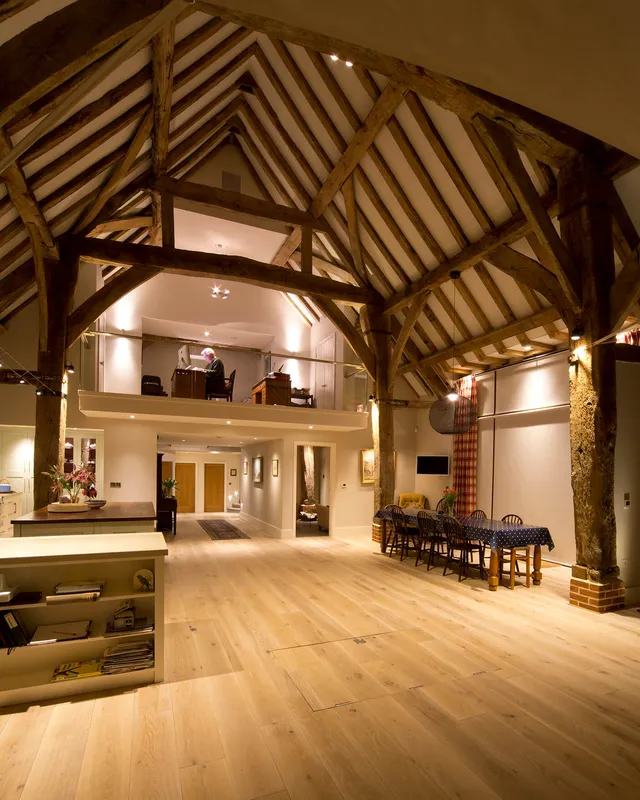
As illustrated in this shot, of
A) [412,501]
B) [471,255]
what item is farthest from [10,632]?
[412,501]

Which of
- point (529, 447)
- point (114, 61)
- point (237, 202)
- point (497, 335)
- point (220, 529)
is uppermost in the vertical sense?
point (237, 202)

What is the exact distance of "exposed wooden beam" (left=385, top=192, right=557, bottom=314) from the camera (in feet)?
20.2

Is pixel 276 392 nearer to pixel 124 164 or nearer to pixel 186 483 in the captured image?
pixel 124 164

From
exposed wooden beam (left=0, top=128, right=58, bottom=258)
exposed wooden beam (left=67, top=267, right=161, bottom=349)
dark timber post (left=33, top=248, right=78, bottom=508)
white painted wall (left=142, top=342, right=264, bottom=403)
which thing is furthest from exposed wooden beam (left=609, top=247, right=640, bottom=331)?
white painted wall (left=142, top=342, right=264, bottom=403)

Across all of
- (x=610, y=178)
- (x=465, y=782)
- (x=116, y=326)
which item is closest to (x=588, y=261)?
(x=610, y=178)

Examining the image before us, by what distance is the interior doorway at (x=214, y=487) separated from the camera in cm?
1542

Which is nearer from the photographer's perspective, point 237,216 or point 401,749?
point 401,749

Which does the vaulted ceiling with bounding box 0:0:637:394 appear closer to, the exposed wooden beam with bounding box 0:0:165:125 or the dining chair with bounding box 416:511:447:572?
the exposed wooden beam with bounding box 0:0:165:125

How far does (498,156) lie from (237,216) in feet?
16.5

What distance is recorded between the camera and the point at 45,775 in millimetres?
2443

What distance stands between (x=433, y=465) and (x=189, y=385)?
579cm

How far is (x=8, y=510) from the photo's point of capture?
8.04m

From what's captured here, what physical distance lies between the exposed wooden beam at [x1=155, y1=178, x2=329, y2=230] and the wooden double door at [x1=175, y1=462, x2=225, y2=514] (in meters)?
9.38

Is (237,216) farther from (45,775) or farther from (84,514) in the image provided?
(45,775)
